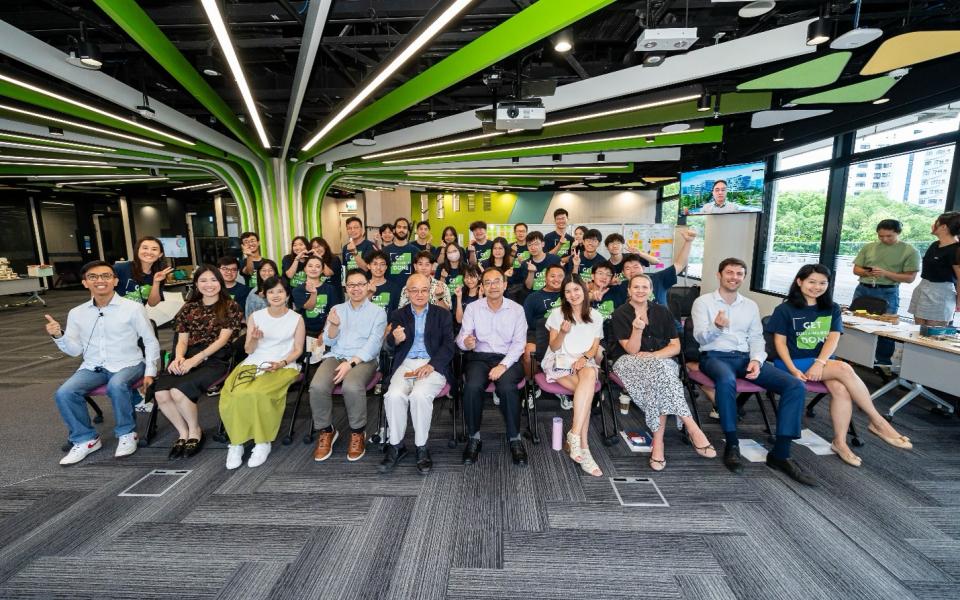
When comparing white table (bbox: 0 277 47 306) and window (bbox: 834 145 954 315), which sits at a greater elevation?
window (bbox: 834 145 954 315)

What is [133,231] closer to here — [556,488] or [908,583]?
[556,488]

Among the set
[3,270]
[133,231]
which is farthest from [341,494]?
[133,231]

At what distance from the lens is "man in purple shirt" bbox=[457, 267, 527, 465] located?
2879mm

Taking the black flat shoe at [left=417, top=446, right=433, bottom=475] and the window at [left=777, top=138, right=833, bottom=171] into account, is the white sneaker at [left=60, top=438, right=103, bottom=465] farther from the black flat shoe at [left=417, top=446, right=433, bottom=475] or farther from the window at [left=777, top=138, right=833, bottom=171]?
the window at [left=777, top=138, right=833, bottom=171]

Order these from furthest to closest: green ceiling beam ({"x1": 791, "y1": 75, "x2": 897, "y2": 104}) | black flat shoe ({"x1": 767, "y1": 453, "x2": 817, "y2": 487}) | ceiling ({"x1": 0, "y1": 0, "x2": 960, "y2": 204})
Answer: green ceiling beam ({"x1": 791, "y1": 75, "x2": 897, "y2": 104}), ceiling ({"x1": 0, "y1": 0, "x2": 960, "y2": 204}), black flat shoe ({"x1": 767, "y1": 453, "x2": 817, "y2": 487})

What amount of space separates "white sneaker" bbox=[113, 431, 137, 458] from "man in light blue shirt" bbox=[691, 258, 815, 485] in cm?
449

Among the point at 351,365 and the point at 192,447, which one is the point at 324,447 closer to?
the point at 351,365

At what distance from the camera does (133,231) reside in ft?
46.4

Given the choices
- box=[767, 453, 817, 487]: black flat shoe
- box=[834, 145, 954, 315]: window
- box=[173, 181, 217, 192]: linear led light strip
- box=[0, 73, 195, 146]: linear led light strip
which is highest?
box=[173, 181, 217, 192]: linear led light strip

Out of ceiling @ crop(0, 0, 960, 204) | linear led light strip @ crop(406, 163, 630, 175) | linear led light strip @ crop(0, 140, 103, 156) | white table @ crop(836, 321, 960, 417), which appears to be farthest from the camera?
linear led light strip @ crop(406, 163, 630, 175)

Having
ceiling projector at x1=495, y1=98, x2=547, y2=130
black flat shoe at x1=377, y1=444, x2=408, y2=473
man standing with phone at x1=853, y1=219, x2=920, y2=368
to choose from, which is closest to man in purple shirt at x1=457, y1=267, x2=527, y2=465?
black flat shoe at x1=377, y1=444, x2=408, y2=473

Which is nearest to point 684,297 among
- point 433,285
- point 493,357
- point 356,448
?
point 433,285

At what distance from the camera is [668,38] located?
2701mm

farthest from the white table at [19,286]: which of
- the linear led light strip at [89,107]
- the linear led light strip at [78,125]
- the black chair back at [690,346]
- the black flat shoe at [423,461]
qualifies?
the black chair back at [690,346]
